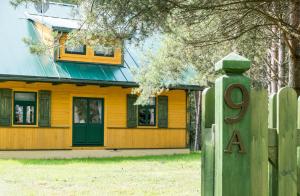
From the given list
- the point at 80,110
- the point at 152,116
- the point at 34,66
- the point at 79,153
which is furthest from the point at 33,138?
the point at 152,116

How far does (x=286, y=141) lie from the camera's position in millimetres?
3768

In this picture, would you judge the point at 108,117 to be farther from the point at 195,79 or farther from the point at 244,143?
the point at 244,143

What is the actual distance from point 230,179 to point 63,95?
66.5 ft

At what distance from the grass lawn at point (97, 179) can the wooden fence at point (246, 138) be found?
6804mm

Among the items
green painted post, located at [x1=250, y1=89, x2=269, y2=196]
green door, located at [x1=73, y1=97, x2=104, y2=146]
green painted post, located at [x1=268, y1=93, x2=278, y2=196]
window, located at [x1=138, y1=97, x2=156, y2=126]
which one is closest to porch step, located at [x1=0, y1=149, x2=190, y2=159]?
green door, located at [x1=73, y1=97, x2=104, y2=146]

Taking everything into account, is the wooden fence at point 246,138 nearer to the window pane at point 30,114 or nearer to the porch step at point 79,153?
the porch step at point 79,153

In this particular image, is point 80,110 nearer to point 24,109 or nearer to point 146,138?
point 24,109

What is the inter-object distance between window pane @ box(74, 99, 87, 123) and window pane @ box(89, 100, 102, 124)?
0.29 meters

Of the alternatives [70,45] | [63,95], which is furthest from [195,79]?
[70,45]

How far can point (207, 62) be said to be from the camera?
716 inches

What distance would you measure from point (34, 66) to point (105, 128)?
165 inches

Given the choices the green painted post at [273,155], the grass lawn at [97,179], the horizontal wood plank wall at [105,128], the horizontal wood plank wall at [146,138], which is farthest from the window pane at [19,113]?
the green painted post at [273,155]

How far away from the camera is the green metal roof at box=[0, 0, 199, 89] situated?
2136cm

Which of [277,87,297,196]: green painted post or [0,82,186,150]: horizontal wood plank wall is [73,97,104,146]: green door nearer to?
[0,82,186,150]: horizontal wood plank wall
